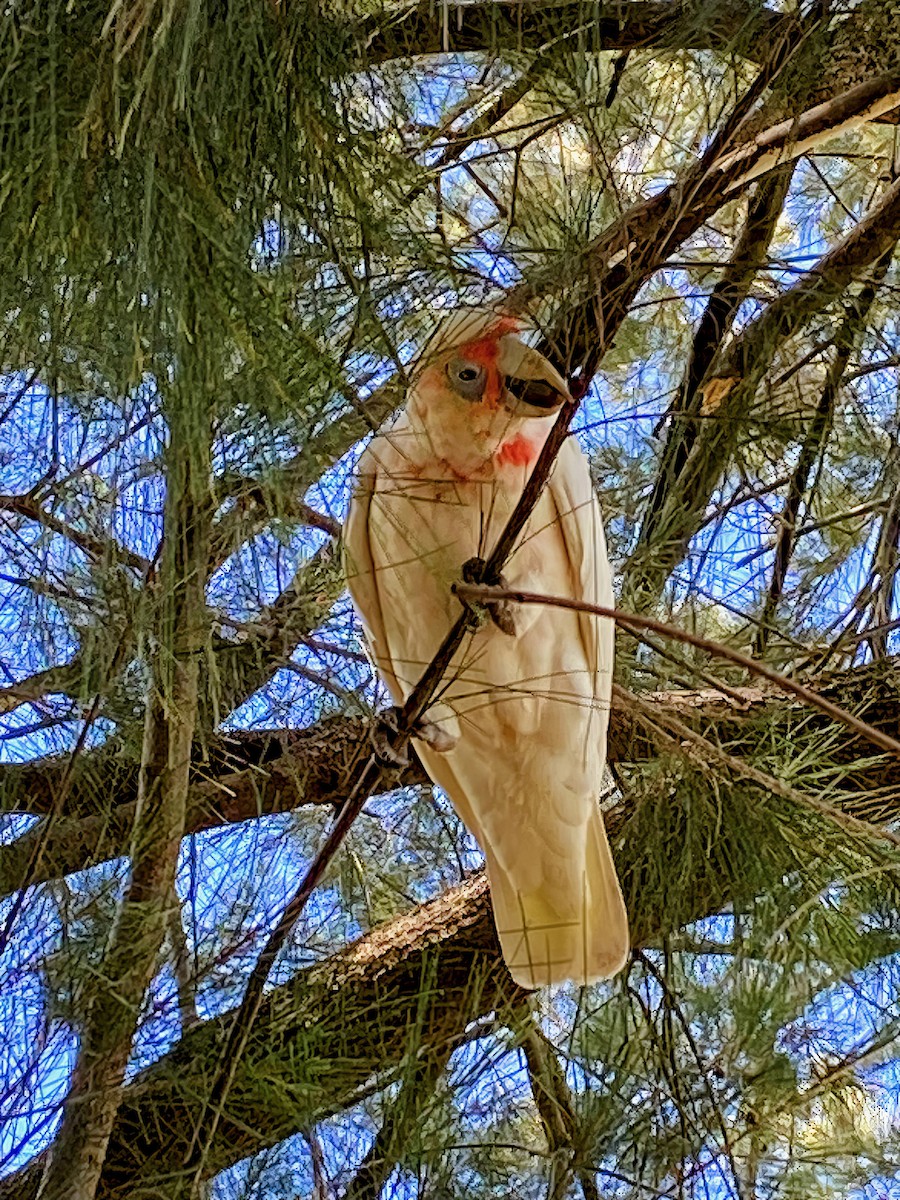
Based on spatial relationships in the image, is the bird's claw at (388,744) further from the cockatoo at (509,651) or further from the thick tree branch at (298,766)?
the thick tree branch at (298,766)

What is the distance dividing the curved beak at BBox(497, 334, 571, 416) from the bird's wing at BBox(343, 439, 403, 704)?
12 centimetres

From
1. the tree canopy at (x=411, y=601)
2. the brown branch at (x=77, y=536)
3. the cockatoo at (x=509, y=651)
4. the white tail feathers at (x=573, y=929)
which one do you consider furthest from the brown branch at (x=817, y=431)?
the brown branch at (x=77, y=536)

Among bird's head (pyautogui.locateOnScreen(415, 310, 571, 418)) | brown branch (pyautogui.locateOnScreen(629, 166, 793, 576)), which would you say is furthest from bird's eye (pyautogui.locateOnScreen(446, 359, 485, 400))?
brown branch (pyautogui.locateOnScreen(629, 166, 793, 576))

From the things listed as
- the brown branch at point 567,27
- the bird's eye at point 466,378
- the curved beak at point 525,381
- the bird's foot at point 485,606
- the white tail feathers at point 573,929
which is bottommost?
the white tail feathers at point 573,929

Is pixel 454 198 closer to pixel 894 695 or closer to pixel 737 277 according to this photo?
pixel 737 277

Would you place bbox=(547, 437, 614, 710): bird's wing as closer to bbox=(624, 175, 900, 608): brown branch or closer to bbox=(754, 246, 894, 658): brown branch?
bbox=(624, 175, 900, 608): brown branch

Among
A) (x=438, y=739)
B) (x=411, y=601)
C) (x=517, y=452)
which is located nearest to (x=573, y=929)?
(x=438, y=739)

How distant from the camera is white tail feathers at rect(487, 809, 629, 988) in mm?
1297

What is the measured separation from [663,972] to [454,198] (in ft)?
2.47

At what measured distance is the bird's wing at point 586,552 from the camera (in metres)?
1.27

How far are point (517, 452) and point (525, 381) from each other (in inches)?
6.7

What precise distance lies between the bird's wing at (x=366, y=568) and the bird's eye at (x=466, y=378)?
84 millimetres

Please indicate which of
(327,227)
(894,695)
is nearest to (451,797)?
(894,695)

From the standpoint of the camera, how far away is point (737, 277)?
1218 mm
